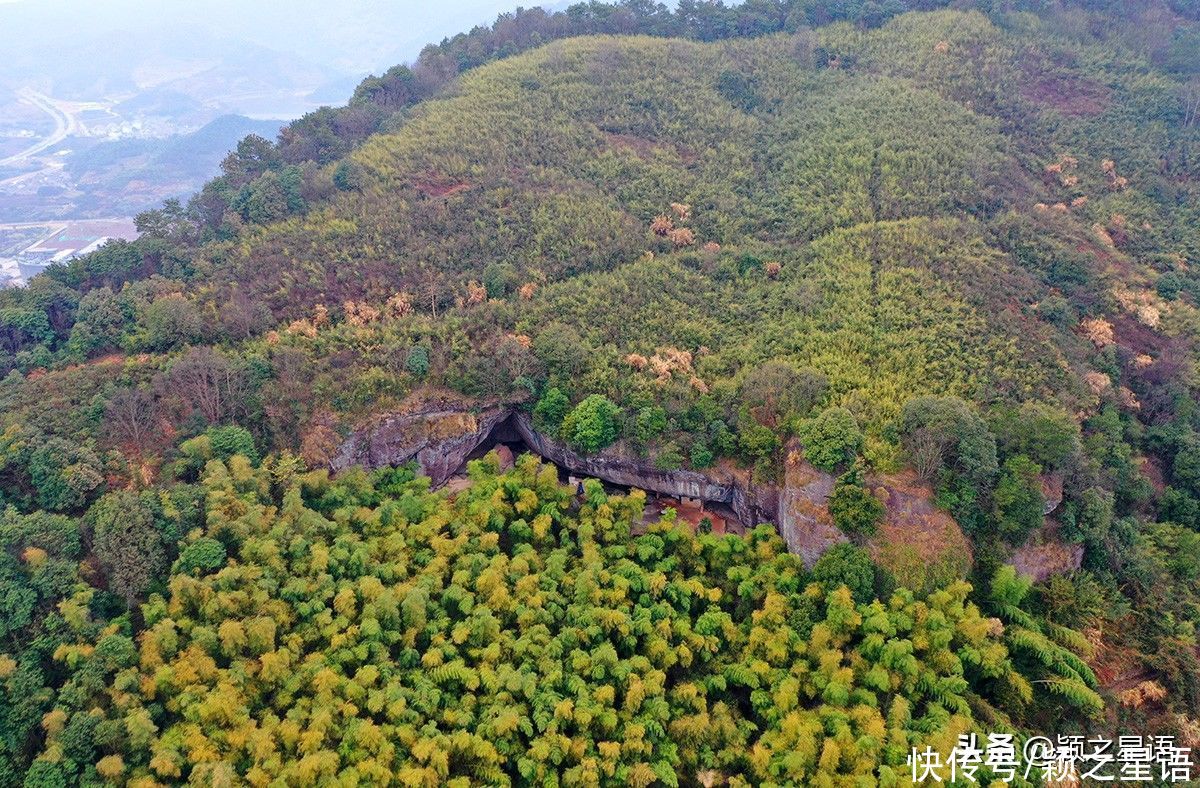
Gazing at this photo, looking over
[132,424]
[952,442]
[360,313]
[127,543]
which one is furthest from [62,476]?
[952,442]

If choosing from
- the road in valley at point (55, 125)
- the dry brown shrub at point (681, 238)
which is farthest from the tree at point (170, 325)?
the road in valley at point (55, 125)

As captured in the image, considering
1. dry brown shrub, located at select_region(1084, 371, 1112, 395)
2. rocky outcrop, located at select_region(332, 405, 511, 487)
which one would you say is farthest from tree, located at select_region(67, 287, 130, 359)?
dry brown shrub, located at select_region(1084, 371, 1112, 395)

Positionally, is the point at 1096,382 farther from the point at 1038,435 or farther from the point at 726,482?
the point at 726,482

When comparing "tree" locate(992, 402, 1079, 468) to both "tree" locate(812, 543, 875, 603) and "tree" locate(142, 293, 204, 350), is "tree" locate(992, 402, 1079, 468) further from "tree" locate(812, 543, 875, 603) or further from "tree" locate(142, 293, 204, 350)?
"tree" locate(142, 293, 204, 350)

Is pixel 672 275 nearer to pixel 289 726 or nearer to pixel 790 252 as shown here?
pixel 790 252

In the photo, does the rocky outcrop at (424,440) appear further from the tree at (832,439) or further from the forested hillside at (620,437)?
the tree at (832,439)

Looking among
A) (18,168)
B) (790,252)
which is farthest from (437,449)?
(18,168)
